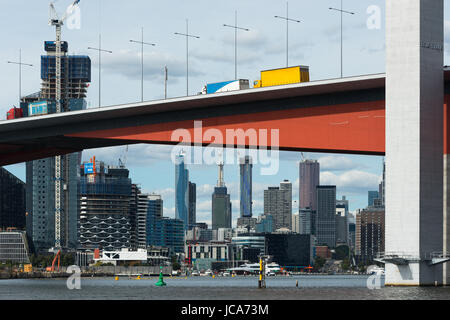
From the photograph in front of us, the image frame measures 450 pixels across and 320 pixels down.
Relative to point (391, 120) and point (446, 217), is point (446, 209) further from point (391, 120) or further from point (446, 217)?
point (391, 120)

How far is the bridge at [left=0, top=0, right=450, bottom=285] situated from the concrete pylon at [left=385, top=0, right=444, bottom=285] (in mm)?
85

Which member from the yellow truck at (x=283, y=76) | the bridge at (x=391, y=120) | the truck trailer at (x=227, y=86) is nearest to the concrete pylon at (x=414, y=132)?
the bridge at (x=391, y=120)

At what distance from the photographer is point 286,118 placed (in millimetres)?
88062

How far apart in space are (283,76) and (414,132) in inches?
608

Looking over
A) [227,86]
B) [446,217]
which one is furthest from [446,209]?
[227,86]

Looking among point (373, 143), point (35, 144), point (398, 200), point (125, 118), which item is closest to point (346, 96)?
point (373, 143)

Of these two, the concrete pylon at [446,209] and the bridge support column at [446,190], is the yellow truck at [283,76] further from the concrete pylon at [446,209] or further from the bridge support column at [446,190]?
the concrete pylon at [446,209]

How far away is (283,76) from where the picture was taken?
8906 cm

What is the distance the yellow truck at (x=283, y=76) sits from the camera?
87.8 metres

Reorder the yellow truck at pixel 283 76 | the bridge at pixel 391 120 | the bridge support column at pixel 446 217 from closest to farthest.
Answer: the bridge at pixel 391 120
the bridge support column at pixel 446 217
the yellow truck at pixel 283 76

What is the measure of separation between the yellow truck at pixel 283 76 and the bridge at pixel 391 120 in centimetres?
171

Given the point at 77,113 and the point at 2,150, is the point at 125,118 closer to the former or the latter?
the point at 77,113
